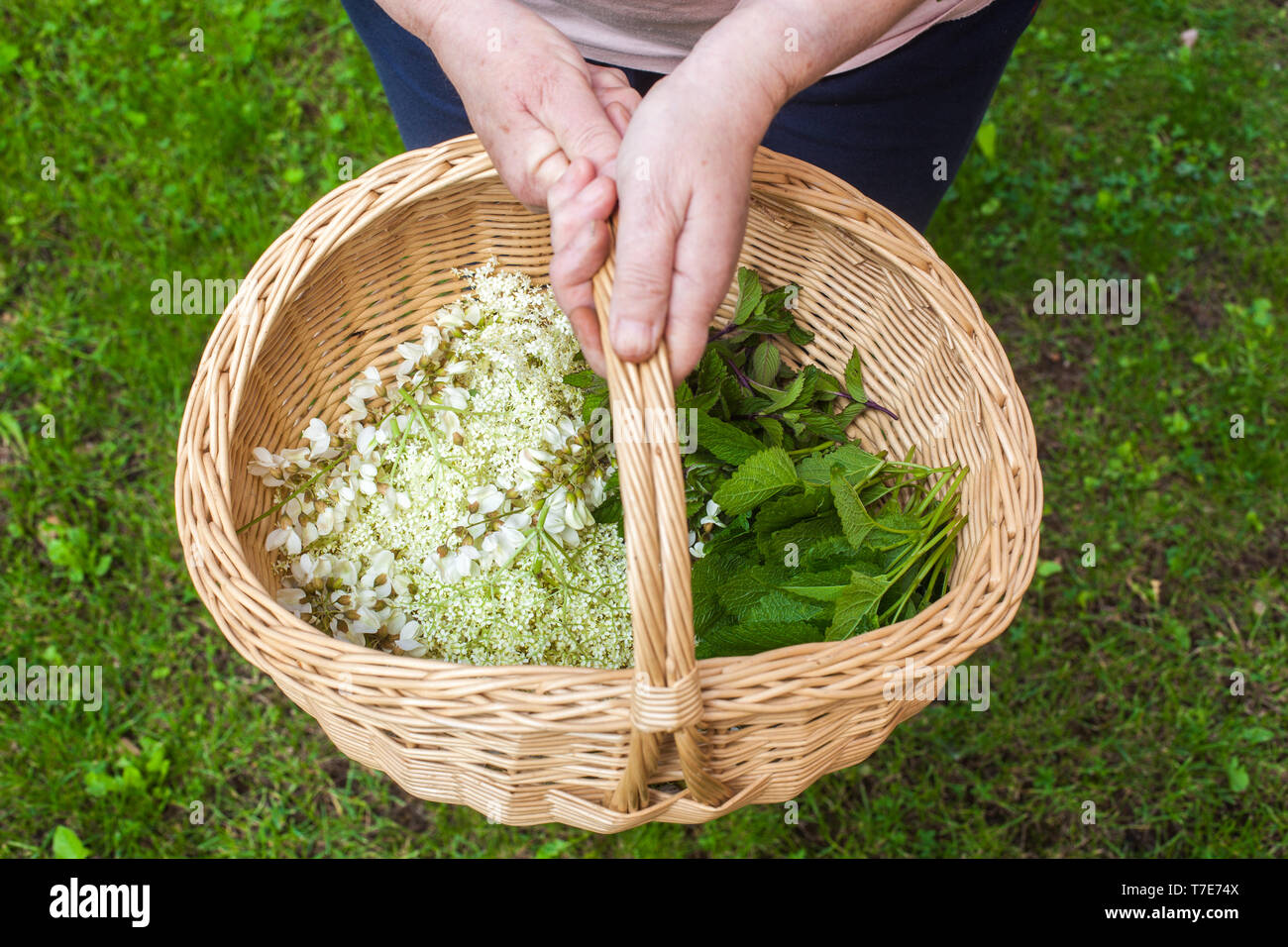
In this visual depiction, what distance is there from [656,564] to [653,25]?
0.87 metres

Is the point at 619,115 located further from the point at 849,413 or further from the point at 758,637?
the point at 758,637

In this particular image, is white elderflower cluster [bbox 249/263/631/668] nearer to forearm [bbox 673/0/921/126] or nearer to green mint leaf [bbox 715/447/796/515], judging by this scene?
green mint leaf [bbox 715/447/796/515]

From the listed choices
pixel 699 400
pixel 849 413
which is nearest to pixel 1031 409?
pixel 849 413

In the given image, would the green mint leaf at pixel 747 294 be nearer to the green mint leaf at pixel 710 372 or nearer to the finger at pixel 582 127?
the green mint leaf at pixel 710 372

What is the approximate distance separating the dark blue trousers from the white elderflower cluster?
380mm

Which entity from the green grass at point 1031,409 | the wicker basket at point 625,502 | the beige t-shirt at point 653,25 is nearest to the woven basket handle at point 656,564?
the wicker basket at point 625,502

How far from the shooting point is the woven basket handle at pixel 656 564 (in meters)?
0.84

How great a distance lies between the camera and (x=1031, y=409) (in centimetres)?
208

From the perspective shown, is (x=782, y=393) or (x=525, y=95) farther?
(x=782, y=393)

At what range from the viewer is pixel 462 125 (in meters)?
1.49

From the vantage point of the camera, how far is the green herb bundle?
1.17 meters

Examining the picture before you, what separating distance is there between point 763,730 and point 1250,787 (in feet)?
4.35

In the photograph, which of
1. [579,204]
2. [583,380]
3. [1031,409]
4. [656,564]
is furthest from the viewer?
[1031,409]

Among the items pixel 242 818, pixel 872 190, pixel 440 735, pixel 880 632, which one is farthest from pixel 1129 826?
pixel 242 818
